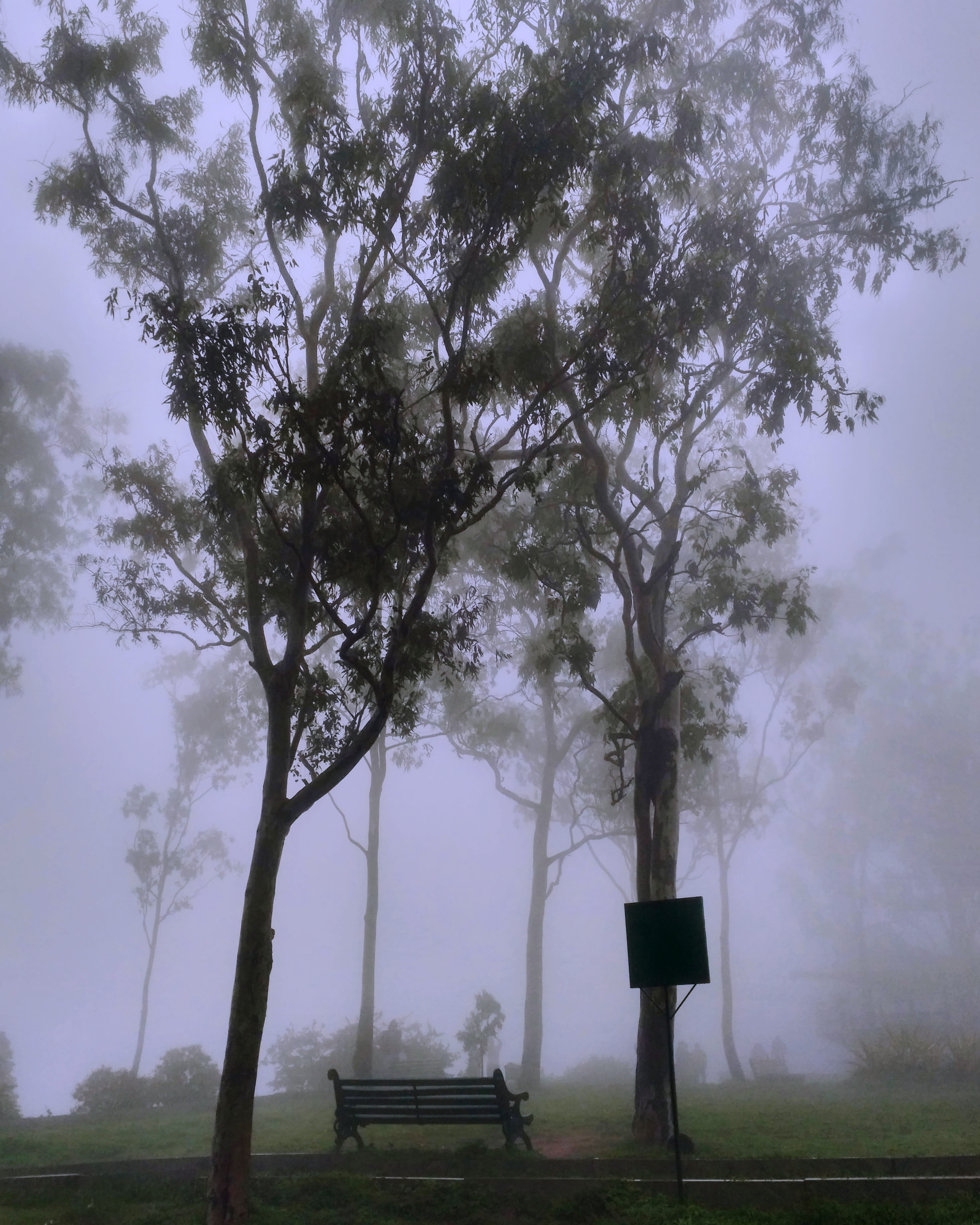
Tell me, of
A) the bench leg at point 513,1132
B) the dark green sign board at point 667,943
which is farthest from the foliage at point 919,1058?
the dark green sign board at point 667,943

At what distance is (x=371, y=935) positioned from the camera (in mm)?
16703

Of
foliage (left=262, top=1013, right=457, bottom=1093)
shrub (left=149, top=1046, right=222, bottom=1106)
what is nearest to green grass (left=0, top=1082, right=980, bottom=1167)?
shrub (left=149, top=1046, right=222, bottom=1106)

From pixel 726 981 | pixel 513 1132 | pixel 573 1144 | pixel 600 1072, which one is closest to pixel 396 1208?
pixel 513 1132

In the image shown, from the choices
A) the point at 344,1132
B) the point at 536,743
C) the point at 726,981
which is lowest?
the point at 344,1132

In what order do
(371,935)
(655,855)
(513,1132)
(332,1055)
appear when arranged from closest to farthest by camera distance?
(513,1132)
(655,855)
(371,935)
(332,1055)

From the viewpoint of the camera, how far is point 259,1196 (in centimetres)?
714

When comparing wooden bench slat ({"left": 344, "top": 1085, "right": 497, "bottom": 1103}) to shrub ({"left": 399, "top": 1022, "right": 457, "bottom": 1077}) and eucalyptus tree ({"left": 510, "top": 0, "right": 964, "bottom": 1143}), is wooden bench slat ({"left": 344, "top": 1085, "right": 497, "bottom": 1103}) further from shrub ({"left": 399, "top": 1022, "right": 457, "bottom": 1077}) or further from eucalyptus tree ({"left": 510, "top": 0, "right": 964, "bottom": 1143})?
shrub ({"left": 399, "top": 1022, "right": 457, "bottom": 1077})

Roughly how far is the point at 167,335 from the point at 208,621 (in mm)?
3535

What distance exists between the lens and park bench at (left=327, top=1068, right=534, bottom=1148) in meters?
8.32

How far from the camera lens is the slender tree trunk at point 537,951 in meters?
16.4

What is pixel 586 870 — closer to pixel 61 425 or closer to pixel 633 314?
pixel 61 425

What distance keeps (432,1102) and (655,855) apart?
307 cm

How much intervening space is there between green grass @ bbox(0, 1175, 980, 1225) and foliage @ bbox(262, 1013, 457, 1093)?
9675 millimetres

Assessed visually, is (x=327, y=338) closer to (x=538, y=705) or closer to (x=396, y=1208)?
(x=396, y=1208)
